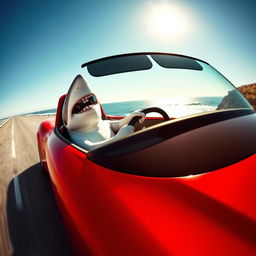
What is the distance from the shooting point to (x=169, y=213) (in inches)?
26.5

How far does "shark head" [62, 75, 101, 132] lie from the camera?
6.03ft

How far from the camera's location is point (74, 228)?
942 mm

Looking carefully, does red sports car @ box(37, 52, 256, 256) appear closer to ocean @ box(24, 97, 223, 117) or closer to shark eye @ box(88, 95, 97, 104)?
ocean @ box(24, 97, 223, 117)

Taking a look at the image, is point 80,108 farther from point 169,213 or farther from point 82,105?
point 169,213

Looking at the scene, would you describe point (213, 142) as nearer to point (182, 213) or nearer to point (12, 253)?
point (182, 213)

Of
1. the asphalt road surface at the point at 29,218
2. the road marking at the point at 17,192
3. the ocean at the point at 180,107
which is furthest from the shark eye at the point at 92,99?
the road marking at the point at 17,192

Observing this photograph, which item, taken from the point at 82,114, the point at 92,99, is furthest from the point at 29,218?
the point at 92,99

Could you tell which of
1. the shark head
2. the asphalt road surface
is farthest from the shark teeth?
the asphalt road surface

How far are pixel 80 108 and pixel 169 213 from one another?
60.0 inches

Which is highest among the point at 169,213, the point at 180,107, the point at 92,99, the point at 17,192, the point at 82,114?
the point at 92,99

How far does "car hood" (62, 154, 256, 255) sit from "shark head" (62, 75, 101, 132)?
107 centimetres

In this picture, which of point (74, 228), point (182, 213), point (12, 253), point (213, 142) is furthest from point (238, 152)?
point (12, 253)

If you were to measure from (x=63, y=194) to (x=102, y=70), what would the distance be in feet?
4.22

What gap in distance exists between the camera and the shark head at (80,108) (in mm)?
1837
